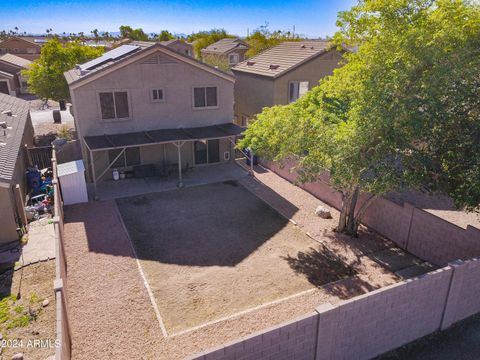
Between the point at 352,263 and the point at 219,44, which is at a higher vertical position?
the point at 219,44

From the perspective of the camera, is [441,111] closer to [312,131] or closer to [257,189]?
[312,131]

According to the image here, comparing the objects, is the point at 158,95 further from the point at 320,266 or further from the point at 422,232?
the point at 422,232

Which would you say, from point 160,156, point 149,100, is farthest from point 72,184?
point 149,100

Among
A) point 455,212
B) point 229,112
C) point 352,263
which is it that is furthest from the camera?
point 229,112

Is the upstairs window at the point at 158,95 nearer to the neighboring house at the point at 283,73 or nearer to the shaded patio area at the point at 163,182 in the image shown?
the shaded patio area at the point at 163,182

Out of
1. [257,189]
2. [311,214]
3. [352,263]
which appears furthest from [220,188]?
[352,263]

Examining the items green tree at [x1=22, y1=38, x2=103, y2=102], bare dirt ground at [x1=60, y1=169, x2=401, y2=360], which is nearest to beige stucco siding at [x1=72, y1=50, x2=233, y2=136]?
bare dirt ground at [x1=60, y1=169, x2=401, y2=360]

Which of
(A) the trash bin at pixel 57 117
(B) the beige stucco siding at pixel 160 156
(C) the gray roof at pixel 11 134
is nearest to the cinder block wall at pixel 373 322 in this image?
(C) the gray roof at pixel 11 134
